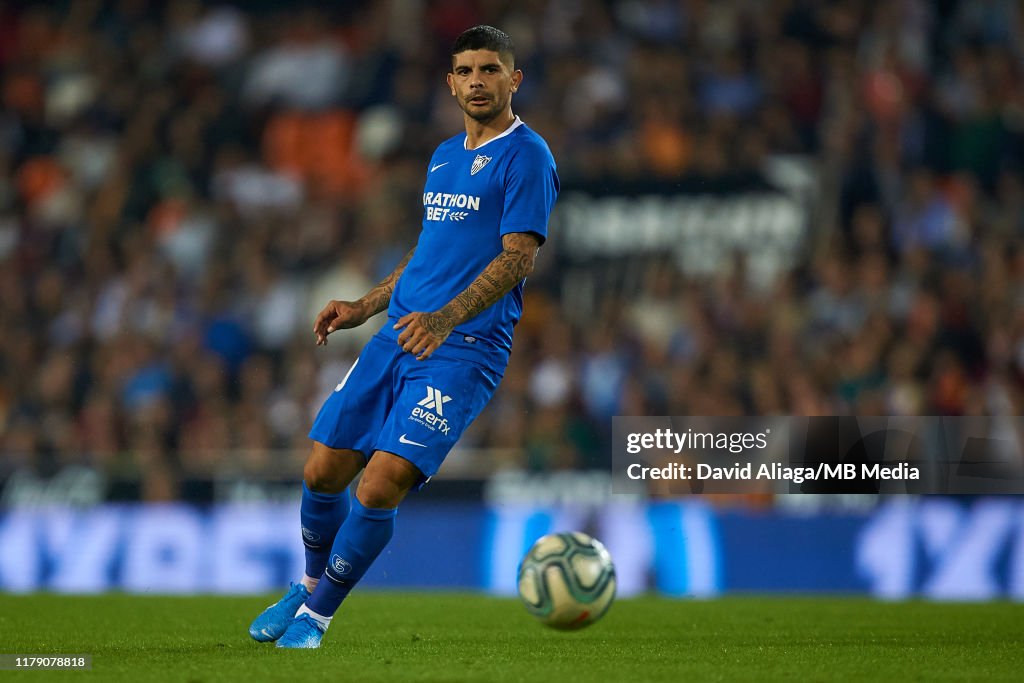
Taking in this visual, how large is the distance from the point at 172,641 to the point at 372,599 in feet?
10.2

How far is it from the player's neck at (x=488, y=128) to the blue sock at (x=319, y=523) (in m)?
1.56

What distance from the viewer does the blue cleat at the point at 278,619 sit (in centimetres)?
627

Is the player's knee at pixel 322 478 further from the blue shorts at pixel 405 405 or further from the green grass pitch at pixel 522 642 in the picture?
the green grass pitch at pixel 522 642

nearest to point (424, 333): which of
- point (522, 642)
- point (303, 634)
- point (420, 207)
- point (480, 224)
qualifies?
point (480, 224)

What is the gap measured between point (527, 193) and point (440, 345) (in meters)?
0.68

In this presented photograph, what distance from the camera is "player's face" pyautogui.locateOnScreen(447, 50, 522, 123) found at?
607cm

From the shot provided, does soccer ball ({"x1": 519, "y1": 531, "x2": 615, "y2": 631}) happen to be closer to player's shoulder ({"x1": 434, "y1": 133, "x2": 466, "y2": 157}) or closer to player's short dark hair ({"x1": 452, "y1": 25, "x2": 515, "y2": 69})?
player's shoulder ({"x1": 434, "y1": 133, "x2": 466, "y2": 157})

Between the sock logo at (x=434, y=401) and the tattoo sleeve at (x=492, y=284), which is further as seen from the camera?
the sock logo at (x=434, y=401)

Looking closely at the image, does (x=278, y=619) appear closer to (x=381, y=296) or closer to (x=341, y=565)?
(x=341, y=565)

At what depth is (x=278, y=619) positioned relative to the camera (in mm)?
6277

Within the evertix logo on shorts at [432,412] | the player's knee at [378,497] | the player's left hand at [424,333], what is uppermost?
the player's left hand at [424,333]

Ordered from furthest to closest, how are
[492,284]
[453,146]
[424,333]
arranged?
[453,146] < [492,284] < [424,333]

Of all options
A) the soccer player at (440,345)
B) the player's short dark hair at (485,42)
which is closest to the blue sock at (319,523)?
the soccer player at (440,345)

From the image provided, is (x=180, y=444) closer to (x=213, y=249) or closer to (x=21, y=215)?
(x=213, y=249)
